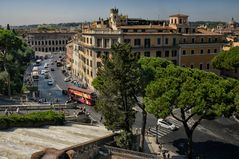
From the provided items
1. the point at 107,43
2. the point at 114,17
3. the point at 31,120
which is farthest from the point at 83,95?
the point at 31,120

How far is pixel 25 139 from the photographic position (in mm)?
28219

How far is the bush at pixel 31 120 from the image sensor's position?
103 feet

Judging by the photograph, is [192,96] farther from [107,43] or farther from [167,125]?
[107,43]

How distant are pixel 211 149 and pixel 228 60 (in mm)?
34997

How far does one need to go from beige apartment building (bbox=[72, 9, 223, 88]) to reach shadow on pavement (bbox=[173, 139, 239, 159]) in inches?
1208

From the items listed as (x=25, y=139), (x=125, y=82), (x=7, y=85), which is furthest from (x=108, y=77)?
(x=7, y=85)

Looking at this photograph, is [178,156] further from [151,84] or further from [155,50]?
[155,50]

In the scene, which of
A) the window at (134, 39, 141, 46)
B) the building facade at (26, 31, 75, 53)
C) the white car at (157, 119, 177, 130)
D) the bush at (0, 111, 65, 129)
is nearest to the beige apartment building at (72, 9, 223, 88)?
the window at (134, 39, 141, 46)

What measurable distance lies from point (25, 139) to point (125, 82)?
33.3ft

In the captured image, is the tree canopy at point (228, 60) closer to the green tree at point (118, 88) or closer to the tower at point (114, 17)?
the tower at point (114, 17)

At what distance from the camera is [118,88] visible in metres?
31.5

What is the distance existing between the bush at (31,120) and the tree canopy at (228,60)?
44.6 m

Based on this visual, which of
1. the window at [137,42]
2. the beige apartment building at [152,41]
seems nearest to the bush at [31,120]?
the beige apartment building at [152,41]

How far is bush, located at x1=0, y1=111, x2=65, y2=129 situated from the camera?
31.3 m
